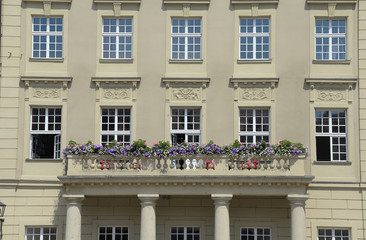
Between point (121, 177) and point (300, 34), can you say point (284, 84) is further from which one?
point (121, 177)

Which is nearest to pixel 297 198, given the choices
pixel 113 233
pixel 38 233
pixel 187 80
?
pixel 187 80

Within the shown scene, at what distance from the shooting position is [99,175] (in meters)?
24.8

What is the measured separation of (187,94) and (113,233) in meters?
6.12

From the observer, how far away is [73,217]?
25.0 m

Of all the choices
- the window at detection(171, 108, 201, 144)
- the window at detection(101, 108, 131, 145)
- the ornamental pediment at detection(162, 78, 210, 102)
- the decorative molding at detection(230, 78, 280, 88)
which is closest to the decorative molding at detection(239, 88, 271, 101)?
the decorative molding at detection(230, 78, 280, 88)

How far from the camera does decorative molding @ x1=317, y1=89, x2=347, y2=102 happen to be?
1057 inches

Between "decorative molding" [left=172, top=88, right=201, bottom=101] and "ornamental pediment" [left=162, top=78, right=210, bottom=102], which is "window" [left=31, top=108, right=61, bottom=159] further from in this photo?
"decorative molding" [left=172, top=88, right=201, bottom=101]

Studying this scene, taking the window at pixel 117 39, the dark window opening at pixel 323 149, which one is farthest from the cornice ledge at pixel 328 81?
the window at pixel 117 39

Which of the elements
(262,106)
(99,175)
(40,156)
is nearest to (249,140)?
(262,106)

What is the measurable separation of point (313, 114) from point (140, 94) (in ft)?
22.4

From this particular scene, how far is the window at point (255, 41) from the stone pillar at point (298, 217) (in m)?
5.95

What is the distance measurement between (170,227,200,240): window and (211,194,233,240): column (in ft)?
6.50

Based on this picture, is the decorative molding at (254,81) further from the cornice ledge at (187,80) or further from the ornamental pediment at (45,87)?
the ornamental pediment at (45,87)

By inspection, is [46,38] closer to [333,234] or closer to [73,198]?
[73,198]
